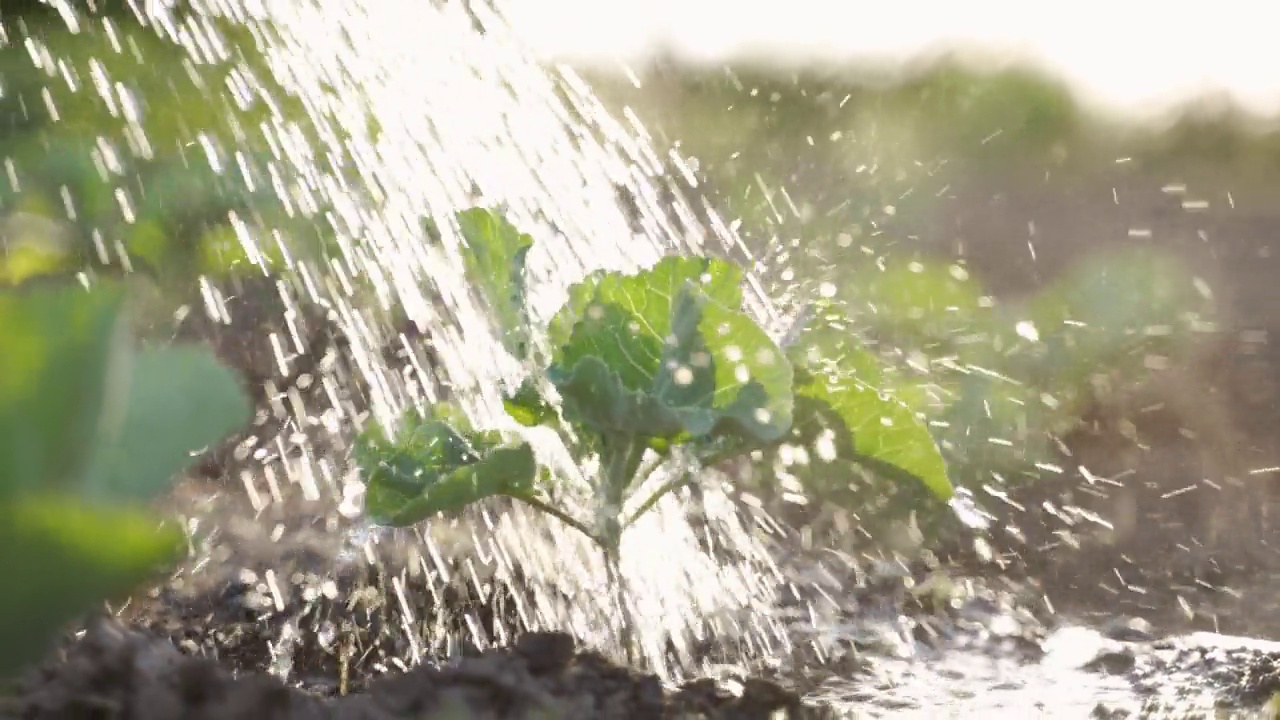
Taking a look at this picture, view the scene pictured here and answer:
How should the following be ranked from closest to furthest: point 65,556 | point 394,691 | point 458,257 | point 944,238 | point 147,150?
point 65,556
point 394,691
point 458,257
point 147,150
point 944,238

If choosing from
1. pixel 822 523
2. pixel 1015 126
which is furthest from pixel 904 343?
pixel 1015 126

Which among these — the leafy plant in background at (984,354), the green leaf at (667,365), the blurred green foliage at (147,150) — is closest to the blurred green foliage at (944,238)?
the leafy plant in background at (984,354)

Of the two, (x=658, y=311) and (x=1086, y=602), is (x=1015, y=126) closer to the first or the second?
(x=1086, y=602)

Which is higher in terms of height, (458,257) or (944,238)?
(944,238)

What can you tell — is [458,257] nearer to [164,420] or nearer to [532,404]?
[532,404]

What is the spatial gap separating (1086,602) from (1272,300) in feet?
3.93

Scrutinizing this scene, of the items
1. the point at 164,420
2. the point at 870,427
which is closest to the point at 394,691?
the point at 164,420

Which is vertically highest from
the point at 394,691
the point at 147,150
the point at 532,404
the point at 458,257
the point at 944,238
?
the point at 147,150

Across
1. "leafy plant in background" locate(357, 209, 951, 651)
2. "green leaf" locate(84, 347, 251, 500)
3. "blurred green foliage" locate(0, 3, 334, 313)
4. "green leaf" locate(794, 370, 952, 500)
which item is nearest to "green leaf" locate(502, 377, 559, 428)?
"leafy plant in background" locate(357, 209, 951, 651)

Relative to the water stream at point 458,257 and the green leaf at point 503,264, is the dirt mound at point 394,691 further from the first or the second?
→ the green leaf at point 503,264

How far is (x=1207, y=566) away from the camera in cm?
78

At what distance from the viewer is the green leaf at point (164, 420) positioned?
0.14 metres

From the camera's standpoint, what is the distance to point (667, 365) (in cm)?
41

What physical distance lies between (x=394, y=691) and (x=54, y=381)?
168 millimetres
